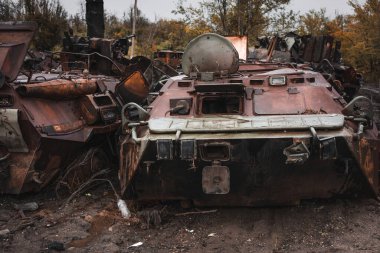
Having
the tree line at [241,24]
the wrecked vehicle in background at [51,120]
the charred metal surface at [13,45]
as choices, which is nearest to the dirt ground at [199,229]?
the wrecked vehicle in background at [51,120]

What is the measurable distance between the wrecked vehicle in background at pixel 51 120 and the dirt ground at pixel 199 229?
55cm

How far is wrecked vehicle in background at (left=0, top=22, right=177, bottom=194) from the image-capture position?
6672mm

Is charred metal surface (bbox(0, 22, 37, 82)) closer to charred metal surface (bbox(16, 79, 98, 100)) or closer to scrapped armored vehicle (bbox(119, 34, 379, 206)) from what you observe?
charred metal surface (bbox(16, 79, 98, 100))

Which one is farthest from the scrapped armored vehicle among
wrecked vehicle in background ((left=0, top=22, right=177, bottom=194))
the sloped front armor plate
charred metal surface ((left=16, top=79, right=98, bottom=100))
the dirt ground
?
charred metal surface ((left=16, top=79, right=98, bottom=100))

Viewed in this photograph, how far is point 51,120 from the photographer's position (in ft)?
22.9

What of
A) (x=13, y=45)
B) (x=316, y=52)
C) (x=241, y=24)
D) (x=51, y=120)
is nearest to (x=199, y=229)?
(x=51, y=120)

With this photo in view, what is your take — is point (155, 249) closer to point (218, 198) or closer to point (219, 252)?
point (219, 252)

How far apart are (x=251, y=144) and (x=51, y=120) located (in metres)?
2.79

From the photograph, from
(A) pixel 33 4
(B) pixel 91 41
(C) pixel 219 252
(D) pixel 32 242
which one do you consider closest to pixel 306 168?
(C) pixel 219 252

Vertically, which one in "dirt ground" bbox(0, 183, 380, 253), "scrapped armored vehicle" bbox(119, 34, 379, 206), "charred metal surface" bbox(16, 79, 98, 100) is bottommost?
"dirt ground" bbox(0, 183, 380, 253)

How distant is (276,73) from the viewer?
6.75 metres

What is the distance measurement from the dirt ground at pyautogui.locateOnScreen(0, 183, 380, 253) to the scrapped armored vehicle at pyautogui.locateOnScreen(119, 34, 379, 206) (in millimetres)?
253

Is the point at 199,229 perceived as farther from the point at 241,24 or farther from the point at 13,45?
the point at 241,24

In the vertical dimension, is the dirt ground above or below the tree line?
below
